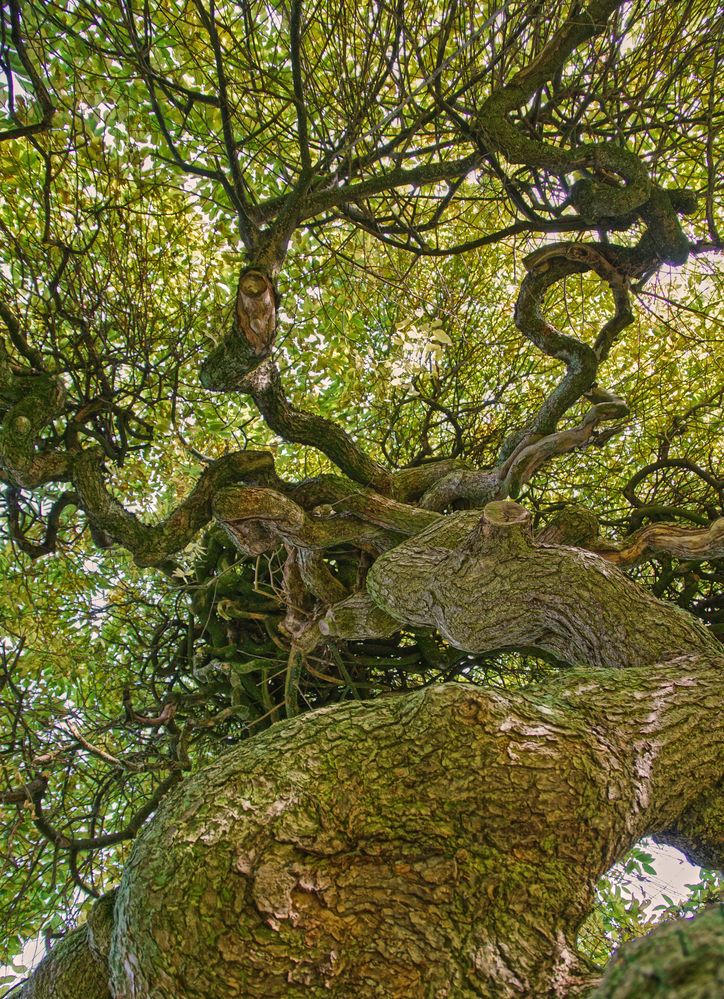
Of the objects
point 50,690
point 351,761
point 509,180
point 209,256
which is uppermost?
point 209,256

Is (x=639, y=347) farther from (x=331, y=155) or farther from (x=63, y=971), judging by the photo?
(x=63, y=971)

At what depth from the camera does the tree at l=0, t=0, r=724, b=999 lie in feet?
6.44

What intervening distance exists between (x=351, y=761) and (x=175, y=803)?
615 mm

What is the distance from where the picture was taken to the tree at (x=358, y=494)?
1.96 m

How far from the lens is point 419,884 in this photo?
1.95 meters

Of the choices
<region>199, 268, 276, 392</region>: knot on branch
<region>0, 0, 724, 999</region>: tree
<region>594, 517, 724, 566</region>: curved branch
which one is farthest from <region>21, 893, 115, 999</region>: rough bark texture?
<region>594, 517, 724, 566</region>: curved branch

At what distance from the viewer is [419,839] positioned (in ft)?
6.66

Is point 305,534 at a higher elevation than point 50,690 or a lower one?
lower

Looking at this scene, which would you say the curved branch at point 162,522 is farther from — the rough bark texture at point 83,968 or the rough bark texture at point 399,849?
the rough bark texture at point 83,968

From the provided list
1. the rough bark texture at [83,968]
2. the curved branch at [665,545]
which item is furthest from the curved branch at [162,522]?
the curved branch at [665,545]

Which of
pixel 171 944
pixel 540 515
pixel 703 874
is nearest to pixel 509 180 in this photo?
pixel 540 515

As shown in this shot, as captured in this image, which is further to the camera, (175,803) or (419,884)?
(175,803)

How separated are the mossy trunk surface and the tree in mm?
10

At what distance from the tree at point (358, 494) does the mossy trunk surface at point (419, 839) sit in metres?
0.01
